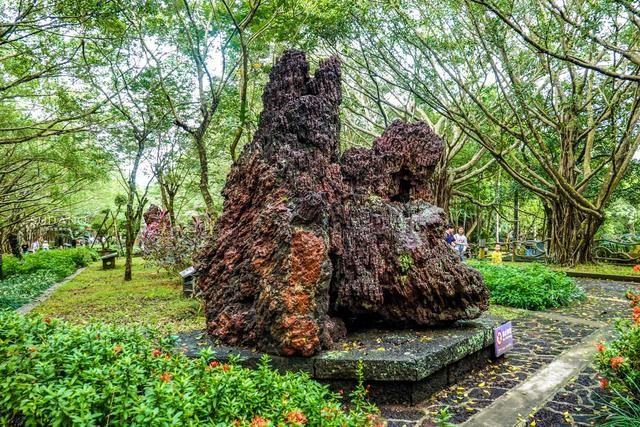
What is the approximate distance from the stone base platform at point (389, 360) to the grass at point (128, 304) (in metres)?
2.05

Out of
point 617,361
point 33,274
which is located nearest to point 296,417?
point 617,361

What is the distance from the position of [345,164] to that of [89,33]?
6.99 m

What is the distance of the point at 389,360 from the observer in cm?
362

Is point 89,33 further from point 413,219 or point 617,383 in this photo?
point 617,383

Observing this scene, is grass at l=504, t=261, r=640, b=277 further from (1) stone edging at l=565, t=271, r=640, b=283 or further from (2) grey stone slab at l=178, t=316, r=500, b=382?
(2) grey stone slab at l=178, t=316, r=500, b=382

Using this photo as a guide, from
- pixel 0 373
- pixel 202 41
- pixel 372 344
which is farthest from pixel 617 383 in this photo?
pixel 202 41

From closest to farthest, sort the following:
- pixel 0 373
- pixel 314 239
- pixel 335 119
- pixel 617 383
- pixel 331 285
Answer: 1. pixel 0 373
2. pixel 617 383
3. pixel 314 239
4. pixel 331 285
5. pixel 335 119

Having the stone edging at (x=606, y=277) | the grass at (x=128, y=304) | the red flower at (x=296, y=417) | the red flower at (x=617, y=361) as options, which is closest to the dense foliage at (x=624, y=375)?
the red flower at (x=617, y=361)

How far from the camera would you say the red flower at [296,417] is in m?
2.08

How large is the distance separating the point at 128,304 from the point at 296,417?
7508mm

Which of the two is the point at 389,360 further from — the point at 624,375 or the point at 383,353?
the point at 624,375

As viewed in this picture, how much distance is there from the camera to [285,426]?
2084mm

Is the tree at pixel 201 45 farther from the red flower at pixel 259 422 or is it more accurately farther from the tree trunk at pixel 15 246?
the tree trunk at pixel 15 246

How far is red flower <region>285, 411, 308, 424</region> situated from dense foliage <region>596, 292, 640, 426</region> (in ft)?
7.77
